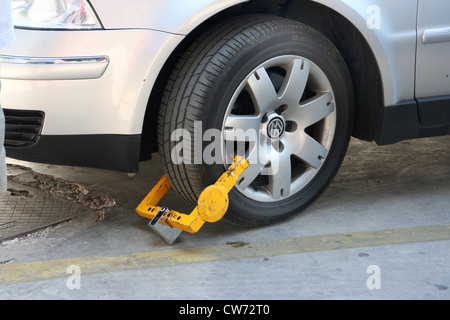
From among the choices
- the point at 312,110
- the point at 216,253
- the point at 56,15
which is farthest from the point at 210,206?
the point at 56,15

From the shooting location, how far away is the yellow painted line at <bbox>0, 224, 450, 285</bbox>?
8.20 feet

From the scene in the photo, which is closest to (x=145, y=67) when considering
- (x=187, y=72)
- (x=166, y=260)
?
(x=187, y=72)

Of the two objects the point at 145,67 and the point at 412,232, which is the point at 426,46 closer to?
the point at 412,232

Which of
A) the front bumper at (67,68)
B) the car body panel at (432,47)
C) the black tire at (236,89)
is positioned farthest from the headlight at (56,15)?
the car body panel at (432,47)

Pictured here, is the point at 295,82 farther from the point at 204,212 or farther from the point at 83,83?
the point at 83,83

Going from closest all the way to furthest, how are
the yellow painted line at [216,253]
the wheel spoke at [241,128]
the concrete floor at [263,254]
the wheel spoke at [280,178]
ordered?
the concrete floor at [263,254] < the yellow painted line at [216,253] < the wheel spoke at [241,128] < the wheel spoke at [280,178]

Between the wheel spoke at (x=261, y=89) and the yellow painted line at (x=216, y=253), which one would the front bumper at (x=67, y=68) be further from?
the yellow painted line at (x=216, y=253)

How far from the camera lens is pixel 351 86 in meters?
2.89

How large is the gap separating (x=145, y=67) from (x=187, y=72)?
7.9 inches

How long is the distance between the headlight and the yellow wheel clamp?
0.73m

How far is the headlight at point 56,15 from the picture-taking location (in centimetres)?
243

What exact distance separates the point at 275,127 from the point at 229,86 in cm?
28

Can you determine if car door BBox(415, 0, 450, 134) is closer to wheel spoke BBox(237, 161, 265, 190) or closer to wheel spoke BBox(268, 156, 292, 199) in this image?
wheel spoke BBox(268, 156, 292, 199)

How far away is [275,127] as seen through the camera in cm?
271
